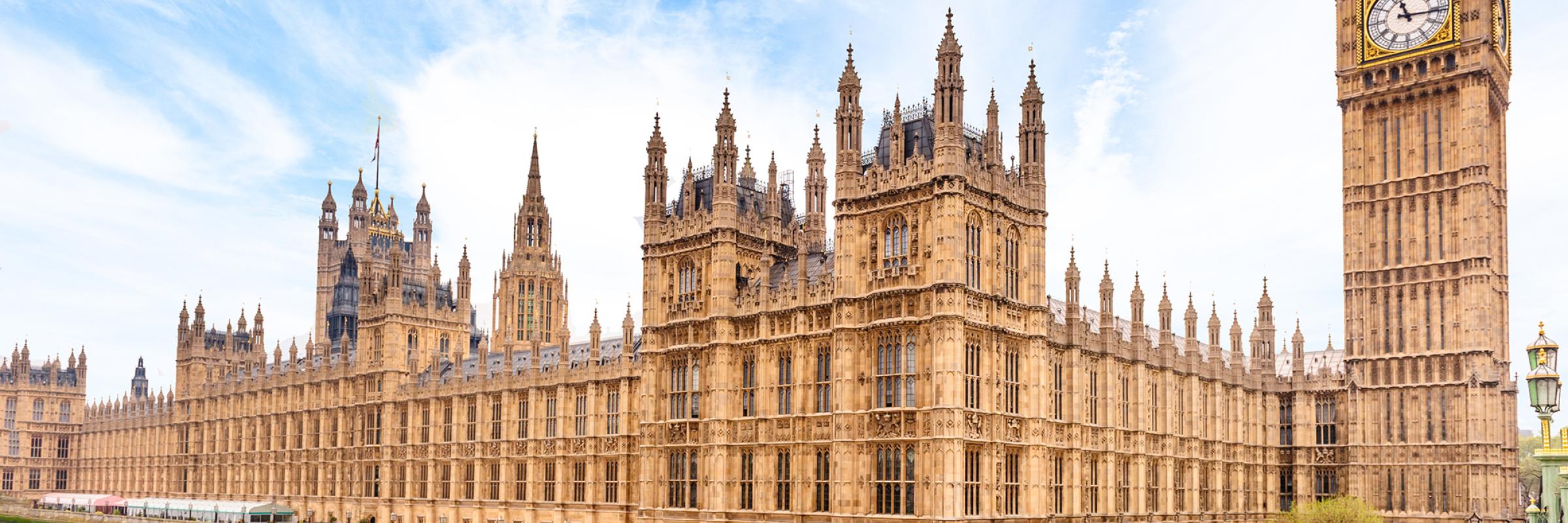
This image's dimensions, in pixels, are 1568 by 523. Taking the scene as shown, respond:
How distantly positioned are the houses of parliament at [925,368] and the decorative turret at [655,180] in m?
0.18

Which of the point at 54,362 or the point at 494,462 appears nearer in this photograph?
the point at 494,462

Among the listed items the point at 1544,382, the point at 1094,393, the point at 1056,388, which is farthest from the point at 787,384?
the point at 1544,382

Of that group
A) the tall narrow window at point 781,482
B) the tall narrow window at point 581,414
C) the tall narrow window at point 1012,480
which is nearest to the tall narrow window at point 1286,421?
the tall narrow window at point 1012,480

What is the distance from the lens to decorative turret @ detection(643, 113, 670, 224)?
72.5 metres

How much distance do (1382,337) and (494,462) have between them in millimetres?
59082

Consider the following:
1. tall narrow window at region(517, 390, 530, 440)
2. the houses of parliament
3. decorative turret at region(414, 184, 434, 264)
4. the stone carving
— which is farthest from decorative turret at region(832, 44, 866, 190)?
decorative turret at region(414, 184, 434, 264)

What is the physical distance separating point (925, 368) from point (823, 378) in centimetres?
662

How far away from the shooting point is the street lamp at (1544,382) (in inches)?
1158

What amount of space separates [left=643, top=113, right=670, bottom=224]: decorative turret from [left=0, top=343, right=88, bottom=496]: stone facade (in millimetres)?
123913

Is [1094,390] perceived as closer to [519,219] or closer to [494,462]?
[494,462]

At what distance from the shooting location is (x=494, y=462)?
96.9 m

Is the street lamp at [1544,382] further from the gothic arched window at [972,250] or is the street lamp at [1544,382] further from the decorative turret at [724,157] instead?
the decorative turret at [724,157]

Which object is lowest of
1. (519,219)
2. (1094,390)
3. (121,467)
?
(121,467)

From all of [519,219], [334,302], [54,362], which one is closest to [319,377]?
[519,219]
